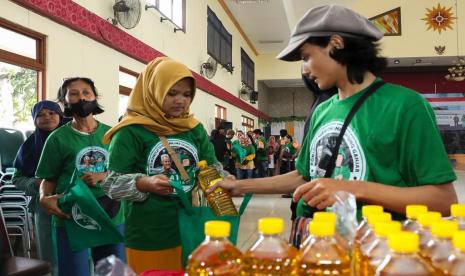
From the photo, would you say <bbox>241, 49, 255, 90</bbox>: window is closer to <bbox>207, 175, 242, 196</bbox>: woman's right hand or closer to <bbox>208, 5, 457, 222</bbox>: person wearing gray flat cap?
<bbox>207, 175, 242, 196</bbox>: woman's right hand

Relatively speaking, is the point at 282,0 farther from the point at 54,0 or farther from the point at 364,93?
the point at 364,93

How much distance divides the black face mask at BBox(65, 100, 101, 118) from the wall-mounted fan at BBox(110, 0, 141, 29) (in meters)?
3.19

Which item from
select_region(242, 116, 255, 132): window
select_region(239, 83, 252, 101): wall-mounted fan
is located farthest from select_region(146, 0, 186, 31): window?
select_region(242, 116, 255, 132): window

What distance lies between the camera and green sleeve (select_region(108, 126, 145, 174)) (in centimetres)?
195

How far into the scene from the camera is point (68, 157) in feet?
8.71

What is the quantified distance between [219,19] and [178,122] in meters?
10.3

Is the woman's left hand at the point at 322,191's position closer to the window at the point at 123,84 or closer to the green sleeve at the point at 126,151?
the green sleeve at the point at 126,151

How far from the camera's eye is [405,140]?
4.19ft

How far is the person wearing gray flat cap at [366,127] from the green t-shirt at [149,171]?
69 centimetres

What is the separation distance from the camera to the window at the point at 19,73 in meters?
3.98

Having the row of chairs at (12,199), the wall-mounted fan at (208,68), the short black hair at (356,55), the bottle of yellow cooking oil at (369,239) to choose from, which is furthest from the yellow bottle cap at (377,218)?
the wall-mounted fan at (208,68)

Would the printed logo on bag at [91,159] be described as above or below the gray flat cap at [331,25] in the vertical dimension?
below

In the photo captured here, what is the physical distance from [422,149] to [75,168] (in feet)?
6.54

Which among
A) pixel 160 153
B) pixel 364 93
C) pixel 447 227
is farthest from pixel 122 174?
pixel 447 227
